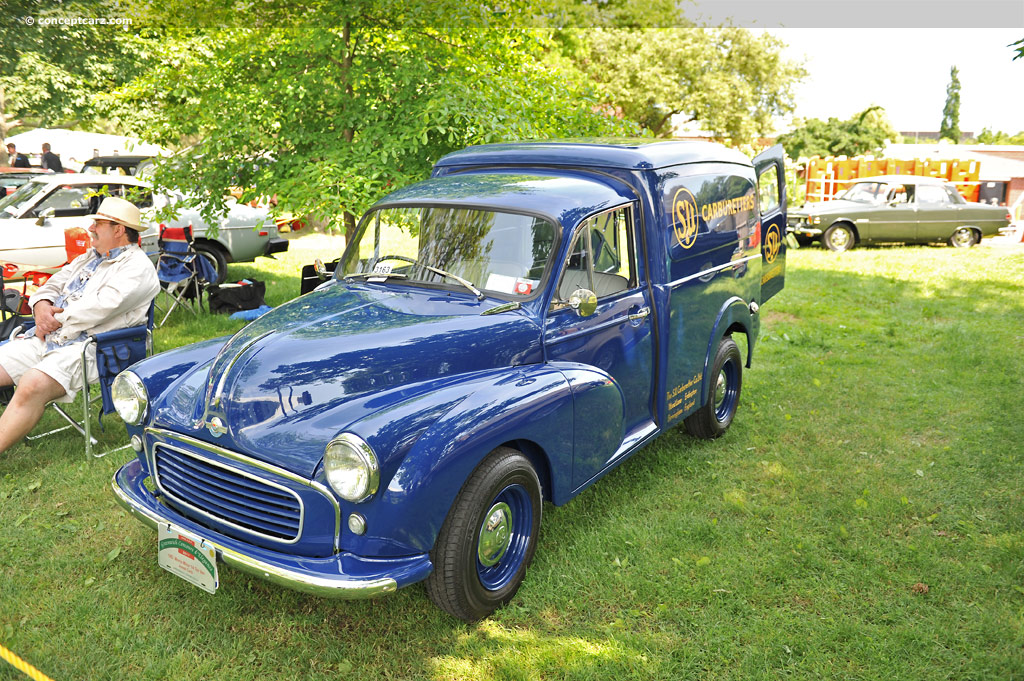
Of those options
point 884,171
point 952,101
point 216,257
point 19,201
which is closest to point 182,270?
point 216,257

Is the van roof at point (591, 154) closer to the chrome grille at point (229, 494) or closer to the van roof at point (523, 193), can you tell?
the van roof at point (523, 193)

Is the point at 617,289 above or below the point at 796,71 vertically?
below

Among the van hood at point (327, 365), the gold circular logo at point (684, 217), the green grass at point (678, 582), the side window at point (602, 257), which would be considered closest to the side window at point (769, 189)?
the green grass at point (678, 582)

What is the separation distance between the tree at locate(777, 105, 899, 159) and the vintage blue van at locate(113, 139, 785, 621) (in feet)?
96.1

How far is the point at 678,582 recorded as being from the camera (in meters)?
4.00

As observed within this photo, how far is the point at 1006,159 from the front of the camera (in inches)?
1345

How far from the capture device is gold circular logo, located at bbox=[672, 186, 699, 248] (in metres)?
4.94

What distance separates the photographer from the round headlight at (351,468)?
3.02 meters

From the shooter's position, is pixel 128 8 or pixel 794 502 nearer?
pixel 794 502

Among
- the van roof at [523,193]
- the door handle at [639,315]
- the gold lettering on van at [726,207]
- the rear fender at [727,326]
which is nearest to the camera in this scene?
the van roof at [523,193]

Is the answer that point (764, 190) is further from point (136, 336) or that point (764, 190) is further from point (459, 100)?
point (136, 336)

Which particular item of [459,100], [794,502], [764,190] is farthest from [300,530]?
[764,190]

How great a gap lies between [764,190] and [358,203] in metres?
3.86

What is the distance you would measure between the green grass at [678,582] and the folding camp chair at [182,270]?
3.71 m
